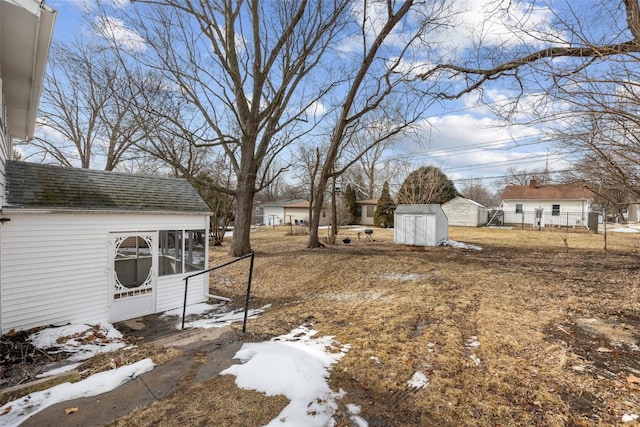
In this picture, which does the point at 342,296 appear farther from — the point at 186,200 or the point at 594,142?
the point at 594,142

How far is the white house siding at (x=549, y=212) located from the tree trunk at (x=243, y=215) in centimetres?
2631

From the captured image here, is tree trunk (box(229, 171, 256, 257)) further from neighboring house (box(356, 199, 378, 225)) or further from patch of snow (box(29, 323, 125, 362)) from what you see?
neighboring house (box(356, 199, 378, 225))

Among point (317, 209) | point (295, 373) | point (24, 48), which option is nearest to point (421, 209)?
point (317, 209)

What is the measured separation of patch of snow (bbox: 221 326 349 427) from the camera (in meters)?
2.80

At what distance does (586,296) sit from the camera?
6305 millimetres

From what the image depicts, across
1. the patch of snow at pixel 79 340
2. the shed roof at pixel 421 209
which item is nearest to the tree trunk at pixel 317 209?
the shed roof at pixel 421 209

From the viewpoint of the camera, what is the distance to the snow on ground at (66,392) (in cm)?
284

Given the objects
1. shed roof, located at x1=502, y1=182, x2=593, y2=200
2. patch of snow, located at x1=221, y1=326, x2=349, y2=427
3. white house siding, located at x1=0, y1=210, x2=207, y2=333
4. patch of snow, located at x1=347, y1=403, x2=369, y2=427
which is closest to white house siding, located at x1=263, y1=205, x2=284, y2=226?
shed roof, located at x1=502, y1=182, x2=593, y2=200

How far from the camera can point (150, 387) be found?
10.7 feet

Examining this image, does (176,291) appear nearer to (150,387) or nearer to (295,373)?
(150,387)

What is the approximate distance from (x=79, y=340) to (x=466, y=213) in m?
31.6

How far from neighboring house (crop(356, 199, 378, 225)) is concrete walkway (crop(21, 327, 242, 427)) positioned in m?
31.2

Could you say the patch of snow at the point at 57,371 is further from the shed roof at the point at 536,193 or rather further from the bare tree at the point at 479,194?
the bare tree at the point at 479,194

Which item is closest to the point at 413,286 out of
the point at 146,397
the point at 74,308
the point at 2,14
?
the point at 146,397
